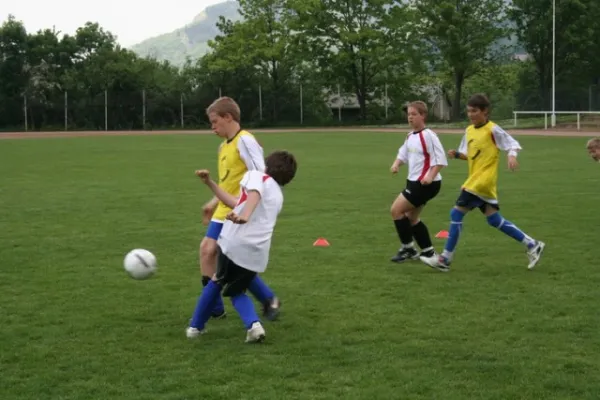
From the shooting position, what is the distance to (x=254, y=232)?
5652mm

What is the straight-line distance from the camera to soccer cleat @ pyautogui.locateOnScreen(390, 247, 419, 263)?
8758 mm

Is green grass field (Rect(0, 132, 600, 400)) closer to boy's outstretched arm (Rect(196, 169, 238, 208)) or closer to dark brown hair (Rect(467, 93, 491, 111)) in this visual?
boy's outstretched arm (Rect(196, 169, 238, 208))

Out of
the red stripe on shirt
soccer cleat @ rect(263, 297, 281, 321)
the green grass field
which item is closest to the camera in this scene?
the green grass field

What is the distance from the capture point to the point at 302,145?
33.5 metres

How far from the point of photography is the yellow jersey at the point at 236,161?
19.8ft

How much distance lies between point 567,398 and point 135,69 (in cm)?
5639

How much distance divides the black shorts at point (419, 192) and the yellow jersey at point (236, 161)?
9.01ft

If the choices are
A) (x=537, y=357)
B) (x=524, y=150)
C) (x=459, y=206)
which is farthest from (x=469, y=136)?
(x=524, y=150)

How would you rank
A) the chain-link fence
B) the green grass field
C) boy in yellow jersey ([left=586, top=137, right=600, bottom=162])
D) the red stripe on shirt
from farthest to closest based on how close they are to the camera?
1. the chain-link fence
2. the red stripe on shirt
3. boy in yellow jersey ([left=586, top=137, right=600, bottom=162])
4. the green grass field

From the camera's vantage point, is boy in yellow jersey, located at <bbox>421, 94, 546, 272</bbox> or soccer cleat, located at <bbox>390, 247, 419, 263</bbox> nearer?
boy in yellow jersey, located at <bbox>421, 94, 546, 272</bbox>

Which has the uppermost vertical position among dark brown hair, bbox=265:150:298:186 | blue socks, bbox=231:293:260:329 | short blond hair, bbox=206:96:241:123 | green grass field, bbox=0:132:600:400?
short blond hair, bbox=206:96:241:123

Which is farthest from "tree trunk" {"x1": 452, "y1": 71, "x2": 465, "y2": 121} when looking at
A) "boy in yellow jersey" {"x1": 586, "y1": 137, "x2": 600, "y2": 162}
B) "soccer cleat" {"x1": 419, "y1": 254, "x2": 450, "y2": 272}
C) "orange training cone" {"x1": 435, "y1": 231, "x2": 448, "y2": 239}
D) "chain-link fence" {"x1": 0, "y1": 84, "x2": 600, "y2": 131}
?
"boy in yellow jersey" {"x1": 586, "y1": 137, "x2": 600, "y2": 162}

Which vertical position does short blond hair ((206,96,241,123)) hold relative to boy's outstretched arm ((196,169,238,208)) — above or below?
above

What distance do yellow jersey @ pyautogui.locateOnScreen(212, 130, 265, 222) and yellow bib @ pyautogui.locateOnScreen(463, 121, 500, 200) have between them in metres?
2.99
